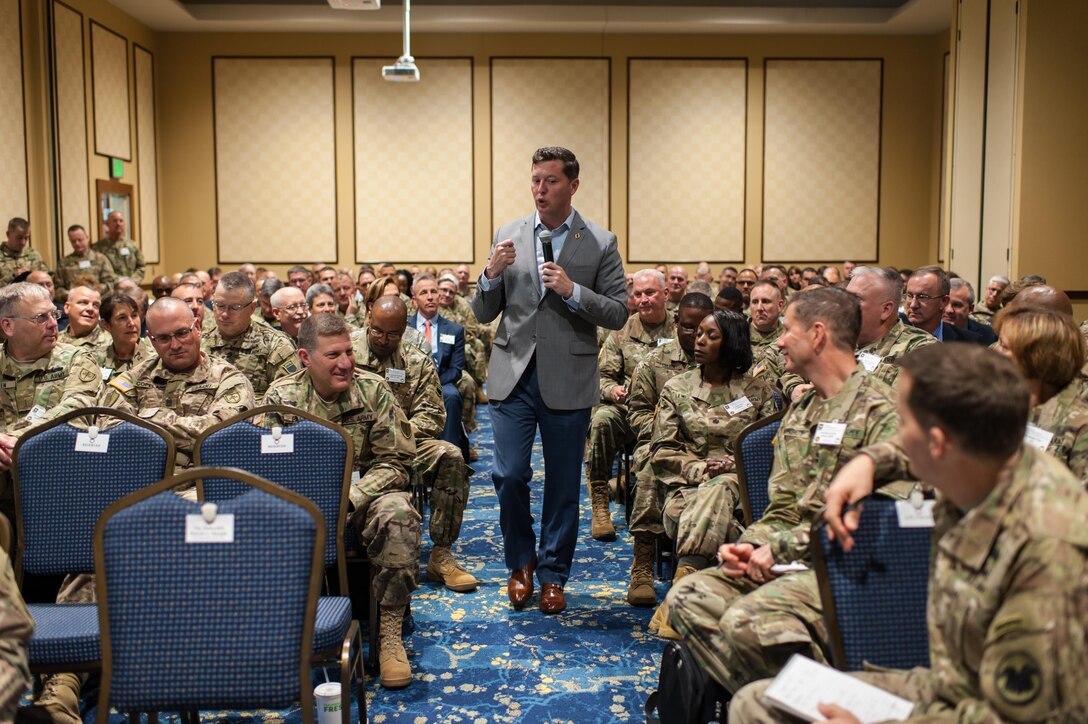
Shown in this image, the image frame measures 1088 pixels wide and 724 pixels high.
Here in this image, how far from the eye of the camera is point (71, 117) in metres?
11.3

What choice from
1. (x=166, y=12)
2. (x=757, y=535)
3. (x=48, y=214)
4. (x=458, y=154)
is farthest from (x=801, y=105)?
(x=757, y=535)

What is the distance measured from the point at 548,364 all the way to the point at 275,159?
11.2m

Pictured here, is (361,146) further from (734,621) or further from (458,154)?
(734,621)

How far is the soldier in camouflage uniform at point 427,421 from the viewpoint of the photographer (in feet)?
14.7

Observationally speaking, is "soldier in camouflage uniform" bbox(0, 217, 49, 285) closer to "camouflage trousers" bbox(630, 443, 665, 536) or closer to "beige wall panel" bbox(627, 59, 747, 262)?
"camouflage trousers" bbox(630, 443, 665, 536)

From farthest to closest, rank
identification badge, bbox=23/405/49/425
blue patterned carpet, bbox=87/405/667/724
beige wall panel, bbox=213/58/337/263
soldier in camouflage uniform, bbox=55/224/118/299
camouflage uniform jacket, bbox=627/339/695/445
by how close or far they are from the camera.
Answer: beige wall panel, bbox=213/58/337/263 → soldier in camouflage uniform, bbox=55/224/118/299 → camouflage uniform jacket, bbox=627/339/695/445 → identification badge, bbox=23/405/49/425 → blue patterned carpet, bbox=87/405/667/724

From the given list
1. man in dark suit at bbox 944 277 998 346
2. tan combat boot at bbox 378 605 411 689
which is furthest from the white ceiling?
tan combat boot at bbox 378 605 411 689

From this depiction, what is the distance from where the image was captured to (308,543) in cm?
221

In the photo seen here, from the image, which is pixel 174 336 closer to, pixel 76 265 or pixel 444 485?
pixel 444 485

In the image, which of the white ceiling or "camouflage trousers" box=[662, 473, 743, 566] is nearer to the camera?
"camouflage trousers" box=[662, 473, 743, 566]

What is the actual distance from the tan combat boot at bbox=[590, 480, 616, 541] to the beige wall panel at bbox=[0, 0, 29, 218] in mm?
7480

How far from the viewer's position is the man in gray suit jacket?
401cm

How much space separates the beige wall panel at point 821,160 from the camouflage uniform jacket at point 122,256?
8.38 metres

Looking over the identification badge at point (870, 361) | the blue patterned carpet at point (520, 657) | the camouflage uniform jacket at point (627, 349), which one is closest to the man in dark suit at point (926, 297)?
the identification badge at point (870, 361)
